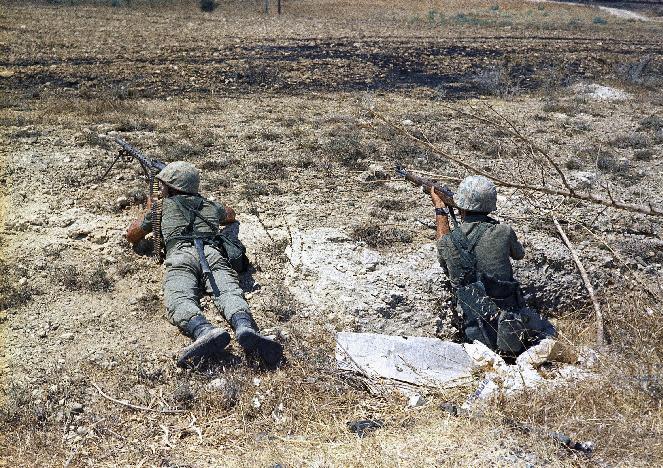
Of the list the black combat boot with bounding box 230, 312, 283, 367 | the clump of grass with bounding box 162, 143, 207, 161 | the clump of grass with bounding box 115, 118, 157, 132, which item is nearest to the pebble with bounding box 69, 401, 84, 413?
the black combat boot with bounding box 230, 312, 283, 367

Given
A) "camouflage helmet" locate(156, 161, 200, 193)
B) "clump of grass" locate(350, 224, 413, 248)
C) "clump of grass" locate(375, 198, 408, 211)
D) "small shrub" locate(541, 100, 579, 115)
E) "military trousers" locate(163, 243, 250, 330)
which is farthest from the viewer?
"small shrub" locate(541, 100, 579, 115)

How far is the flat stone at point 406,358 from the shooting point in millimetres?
3975

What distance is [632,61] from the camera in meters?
14.6

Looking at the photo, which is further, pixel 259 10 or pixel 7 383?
pixel 259 10

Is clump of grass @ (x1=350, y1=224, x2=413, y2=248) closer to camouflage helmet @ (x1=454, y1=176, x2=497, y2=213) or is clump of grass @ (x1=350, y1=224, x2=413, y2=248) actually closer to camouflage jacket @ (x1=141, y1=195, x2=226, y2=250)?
camouflage helmet @ (x1=454, y1=176, x2=497, y2=213)

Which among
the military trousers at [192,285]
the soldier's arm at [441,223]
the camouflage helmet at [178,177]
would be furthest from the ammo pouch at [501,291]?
the camouflage helmet at [178,177]

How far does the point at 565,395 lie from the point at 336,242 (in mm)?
2355

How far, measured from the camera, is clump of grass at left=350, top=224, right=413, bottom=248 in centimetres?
539

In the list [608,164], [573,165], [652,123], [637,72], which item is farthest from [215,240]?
[637,72]

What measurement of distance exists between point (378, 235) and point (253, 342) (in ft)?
6.36

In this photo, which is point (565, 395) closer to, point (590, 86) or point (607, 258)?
point (607, 258)

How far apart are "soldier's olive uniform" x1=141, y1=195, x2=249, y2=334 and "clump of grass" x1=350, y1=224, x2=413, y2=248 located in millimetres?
1197

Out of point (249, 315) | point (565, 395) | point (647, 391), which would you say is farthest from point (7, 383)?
point (647, 391)

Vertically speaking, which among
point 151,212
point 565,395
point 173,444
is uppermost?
point 151,212
